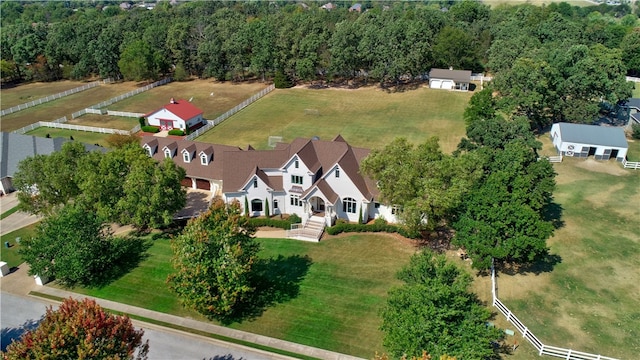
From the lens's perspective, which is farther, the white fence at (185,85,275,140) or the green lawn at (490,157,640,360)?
the white fence at (185,85,275,140)

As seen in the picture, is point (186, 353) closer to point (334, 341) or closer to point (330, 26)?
point (334, 341)

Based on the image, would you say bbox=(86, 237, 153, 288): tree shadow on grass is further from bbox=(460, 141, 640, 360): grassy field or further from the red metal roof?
the red metal roof

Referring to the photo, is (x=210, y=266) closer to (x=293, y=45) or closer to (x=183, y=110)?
(x=183, y=110)

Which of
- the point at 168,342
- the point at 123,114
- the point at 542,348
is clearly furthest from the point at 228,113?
the point at 542,348

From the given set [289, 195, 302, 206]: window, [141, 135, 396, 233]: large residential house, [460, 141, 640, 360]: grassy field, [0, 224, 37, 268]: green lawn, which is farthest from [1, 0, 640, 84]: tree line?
[0, 224, 37, 268]: green lawn

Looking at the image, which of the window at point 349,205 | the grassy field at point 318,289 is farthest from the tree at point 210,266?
the window at point 349,205

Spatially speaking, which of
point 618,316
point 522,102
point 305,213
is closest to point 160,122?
point 305,213
